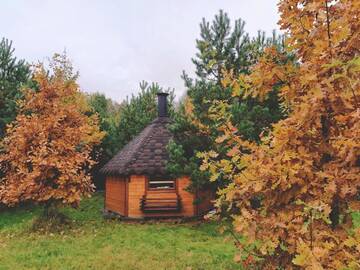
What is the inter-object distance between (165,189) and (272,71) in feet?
52.4

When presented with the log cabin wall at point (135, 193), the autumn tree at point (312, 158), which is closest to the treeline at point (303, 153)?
the autumn tree at point (312, 158)

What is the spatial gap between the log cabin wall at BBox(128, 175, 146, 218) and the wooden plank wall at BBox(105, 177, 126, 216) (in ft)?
1.90

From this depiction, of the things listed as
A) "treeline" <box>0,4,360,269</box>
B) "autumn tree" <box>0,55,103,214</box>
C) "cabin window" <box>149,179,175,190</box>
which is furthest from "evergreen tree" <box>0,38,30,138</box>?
"treeline" <box>0,4,360,269</box>

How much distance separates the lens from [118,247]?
40.5ft

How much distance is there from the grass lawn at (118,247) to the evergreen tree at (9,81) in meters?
8.11

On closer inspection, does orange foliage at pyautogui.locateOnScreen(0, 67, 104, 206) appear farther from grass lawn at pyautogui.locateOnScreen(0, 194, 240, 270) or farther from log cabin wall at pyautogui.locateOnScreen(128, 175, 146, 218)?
log cabin wall at pyautogui.locateOnScreen(128, 175, 146, 218)

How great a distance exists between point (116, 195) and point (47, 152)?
6.42 m

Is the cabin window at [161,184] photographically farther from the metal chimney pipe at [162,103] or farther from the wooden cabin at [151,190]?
the metal chimney pipe at [162,103]

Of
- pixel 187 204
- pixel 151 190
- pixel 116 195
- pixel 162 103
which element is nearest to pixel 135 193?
pixel 151 190

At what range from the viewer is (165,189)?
19.9 m

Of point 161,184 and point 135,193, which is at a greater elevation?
point 161,184

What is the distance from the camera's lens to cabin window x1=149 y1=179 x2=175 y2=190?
1992 cm

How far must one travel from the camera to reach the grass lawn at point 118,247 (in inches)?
400

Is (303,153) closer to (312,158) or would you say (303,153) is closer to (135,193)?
(312,158)
